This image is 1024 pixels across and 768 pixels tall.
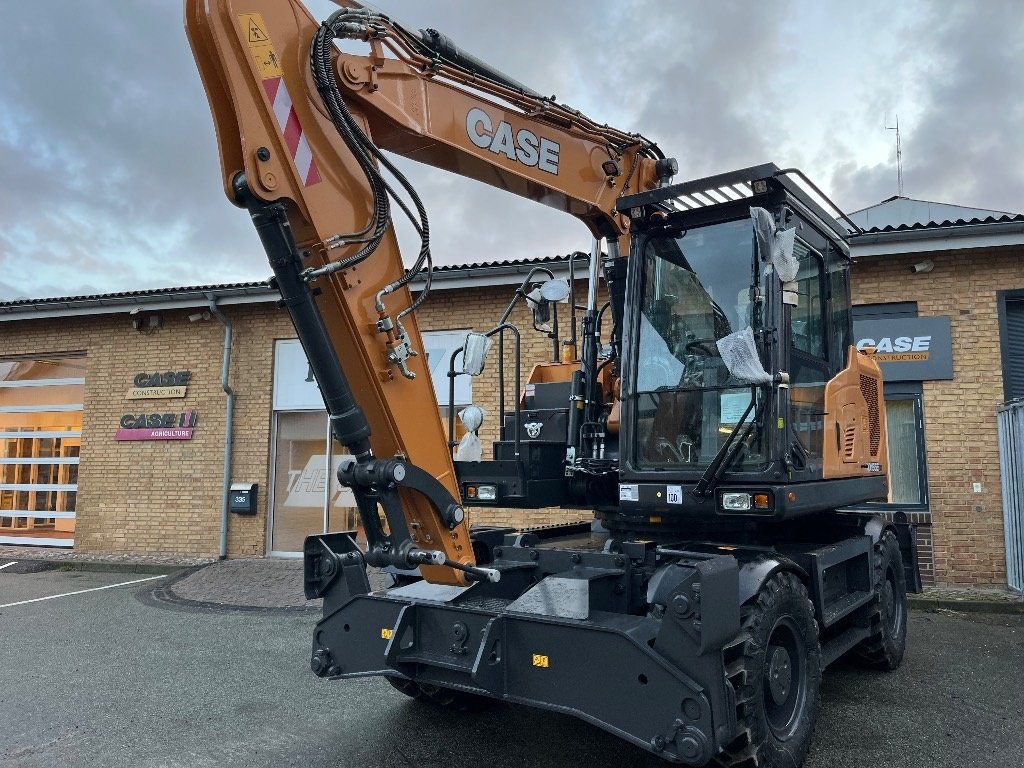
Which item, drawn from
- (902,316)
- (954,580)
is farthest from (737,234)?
(954,580)

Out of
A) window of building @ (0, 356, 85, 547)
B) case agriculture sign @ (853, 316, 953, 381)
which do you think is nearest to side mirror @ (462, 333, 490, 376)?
case agriculture sign @ (853, 316, 953, 381)

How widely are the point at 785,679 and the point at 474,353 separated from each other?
7.90ft

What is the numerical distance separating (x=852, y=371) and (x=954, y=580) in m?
4.95

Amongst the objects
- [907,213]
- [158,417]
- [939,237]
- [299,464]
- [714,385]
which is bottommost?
[299,464]

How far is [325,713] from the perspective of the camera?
5070 mm

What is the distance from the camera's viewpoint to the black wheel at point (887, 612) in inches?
227

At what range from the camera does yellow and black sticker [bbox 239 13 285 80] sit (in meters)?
3.48

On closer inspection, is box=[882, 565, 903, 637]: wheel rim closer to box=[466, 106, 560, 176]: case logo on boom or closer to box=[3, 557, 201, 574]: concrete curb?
box=[466, 106, 560, 176]: case logo on boom

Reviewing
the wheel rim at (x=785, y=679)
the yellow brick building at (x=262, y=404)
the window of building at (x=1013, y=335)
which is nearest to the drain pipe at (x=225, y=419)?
the yellow brick building at (x=262, y=404)

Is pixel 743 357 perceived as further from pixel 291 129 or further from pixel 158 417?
pixel 158 417

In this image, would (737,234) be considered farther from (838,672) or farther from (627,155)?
(838,672)

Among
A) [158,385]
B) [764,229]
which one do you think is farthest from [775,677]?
[158,385]

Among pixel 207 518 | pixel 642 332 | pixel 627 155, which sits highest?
pixel 627 155

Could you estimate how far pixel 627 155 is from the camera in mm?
5422
